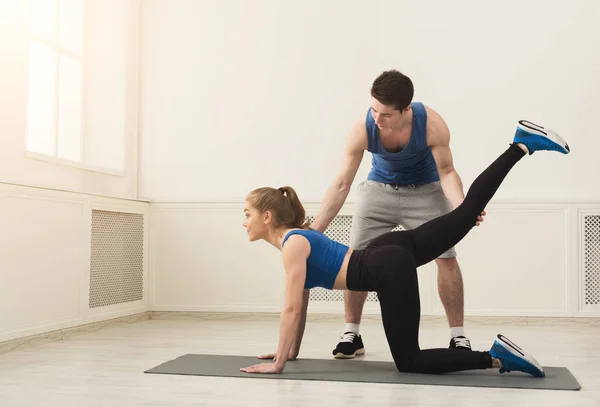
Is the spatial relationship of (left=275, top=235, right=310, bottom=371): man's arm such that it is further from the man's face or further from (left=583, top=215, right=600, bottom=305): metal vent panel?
(left=583, top=215, right=600, bottom=305): metal vent panel

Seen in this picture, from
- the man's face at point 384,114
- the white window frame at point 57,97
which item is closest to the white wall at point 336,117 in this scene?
the white window frame at point 57,97

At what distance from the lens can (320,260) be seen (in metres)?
2.70

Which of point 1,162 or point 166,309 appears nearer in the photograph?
point 1,162

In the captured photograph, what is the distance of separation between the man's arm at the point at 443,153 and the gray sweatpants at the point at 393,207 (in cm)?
13

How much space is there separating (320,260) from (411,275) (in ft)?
1.04

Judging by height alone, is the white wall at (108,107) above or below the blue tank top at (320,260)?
above

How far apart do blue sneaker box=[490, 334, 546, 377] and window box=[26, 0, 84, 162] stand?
2.70 m

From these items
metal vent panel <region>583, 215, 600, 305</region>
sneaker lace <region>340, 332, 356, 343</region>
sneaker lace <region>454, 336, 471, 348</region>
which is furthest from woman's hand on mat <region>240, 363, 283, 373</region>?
metal vent panel <region>583, 215, 600, 305</region>

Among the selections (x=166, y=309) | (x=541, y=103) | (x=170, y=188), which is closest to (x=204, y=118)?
(x=170, y=188)

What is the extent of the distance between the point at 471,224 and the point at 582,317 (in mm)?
2345

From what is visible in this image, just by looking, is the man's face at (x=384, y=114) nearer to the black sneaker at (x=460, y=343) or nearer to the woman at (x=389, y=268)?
the woman at (x=389, y=268)

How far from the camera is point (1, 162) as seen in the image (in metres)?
3.75

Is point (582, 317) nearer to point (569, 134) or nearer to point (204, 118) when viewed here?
point (569, 134)

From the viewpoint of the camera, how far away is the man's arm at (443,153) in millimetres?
3100
